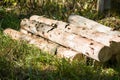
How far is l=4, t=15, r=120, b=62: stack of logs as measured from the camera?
5.73 metres

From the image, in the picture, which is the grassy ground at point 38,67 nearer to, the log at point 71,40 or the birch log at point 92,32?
the log at point 71,40

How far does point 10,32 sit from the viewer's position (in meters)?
7.37

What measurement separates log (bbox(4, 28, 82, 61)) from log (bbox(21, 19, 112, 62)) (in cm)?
9

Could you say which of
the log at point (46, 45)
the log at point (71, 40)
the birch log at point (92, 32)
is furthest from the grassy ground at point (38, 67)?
the birch log at point (92, 32)

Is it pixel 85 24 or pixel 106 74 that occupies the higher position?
pixel 85 24

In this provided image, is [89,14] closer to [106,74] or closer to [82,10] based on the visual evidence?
[82,10]

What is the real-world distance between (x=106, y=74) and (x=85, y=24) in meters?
1.61

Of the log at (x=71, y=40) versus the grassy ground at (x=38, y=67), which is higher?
the log at (x=71, y=40)

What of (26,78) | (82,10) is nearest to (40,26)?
(26,78)

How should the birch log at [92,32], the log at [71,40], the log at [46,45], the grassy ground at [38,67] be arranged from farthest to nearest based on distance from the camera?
1. the log at [46,45]
2. the birch log at [92,32]
3. the log at [71,40]
4. the grassy ground at [38,67]

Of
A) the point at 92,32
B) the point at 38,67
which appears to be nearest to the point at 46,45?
the point at 38,67

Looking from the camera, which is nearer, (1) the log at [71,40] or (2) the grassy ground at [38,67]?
(2) the grassy ground at [38,67]

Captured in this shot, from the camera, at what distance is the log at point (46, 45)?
19.8 ft

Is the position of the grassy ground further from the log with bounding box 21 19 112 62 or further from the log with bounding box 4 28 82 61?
the log with bounding box 21 19 112 62
